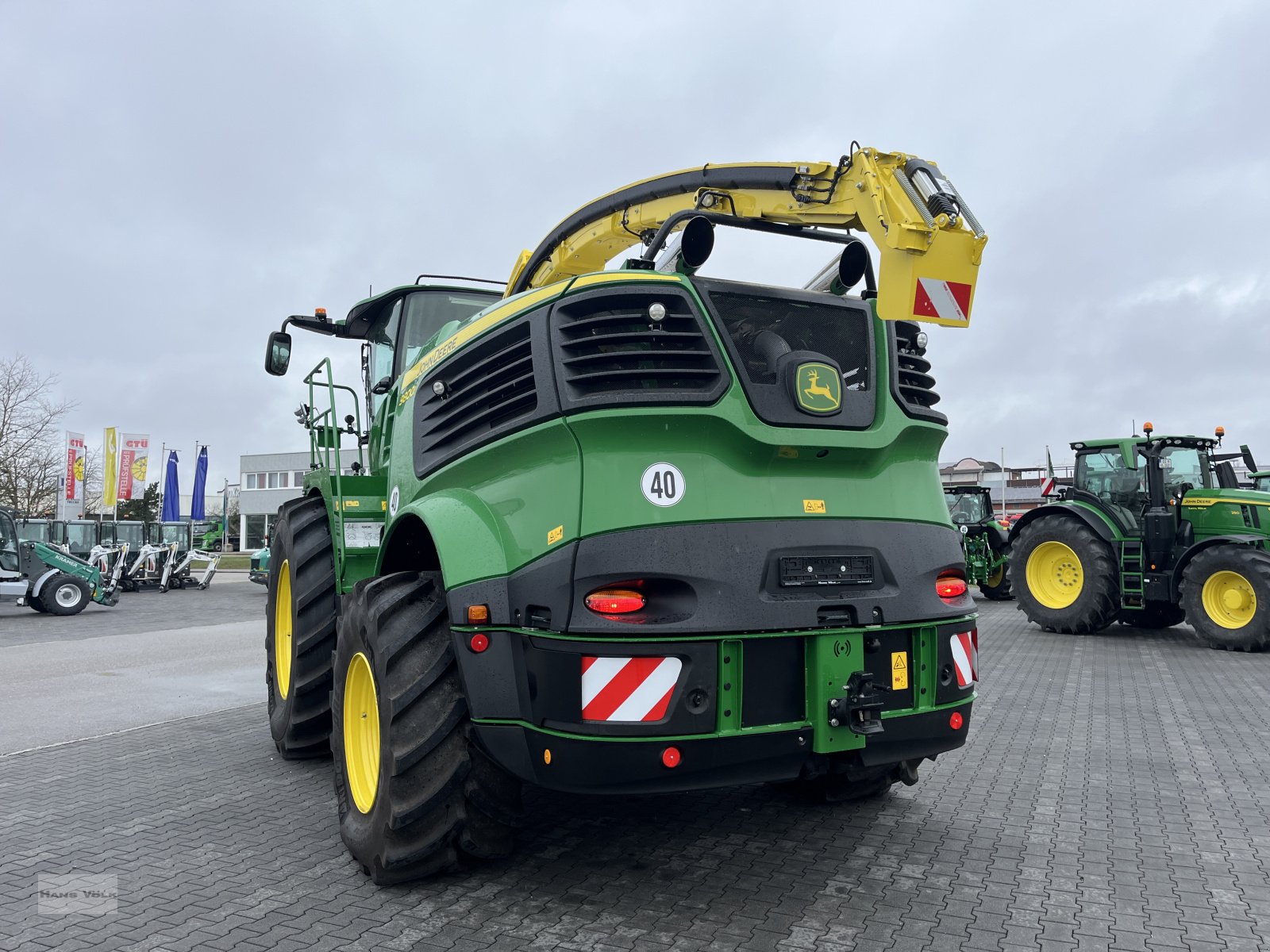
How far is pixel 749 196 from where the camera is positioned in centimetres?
476

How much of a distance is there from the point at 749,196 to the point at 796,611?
2323mm

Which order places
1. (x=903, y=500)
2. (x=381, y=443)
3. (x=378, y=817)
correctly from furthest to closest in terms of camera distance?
(x=381, y=443), (x=903, y=500), (x=378, y=817)

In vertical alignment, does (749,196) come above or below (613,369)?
above

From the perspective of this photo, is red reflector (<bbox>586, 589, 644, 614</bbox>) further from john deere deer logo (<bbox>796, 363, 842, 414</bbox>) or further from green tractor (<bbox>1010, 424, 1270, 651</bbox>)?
green tractor (<bbox>1010, 424, 1270, 651</bbox>)

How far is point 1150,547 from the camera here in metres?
11.7

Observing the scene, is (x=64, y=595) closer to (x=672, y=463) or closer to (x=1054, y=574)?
(x=1054, y=574)

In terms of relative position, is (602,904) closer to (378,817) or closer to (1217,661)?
(378,817)

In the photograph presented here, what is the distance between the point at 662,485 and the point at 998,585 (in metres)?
16.1

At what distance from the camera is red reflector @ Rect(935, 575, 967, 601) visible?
3.90 meters

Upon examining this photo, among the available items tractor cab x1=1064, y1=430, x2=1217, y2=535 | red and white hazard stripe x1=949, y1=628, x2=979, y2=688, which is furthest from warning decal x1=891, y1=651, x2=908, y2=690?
tractor cab x1=1064, y1=430, x2=1217, y2=535

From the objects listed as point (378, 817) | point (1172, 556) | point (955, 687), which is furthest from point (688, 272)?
point (1172, 556)

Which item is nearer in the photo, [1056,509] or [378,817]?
[378,817]

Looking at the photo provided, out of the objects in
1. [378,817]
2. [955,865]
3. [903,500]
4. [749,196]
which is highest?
[749,196]

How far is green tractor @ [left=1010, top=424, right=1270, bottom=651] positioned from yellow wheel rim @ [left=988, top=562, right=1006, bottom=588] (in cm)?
434
